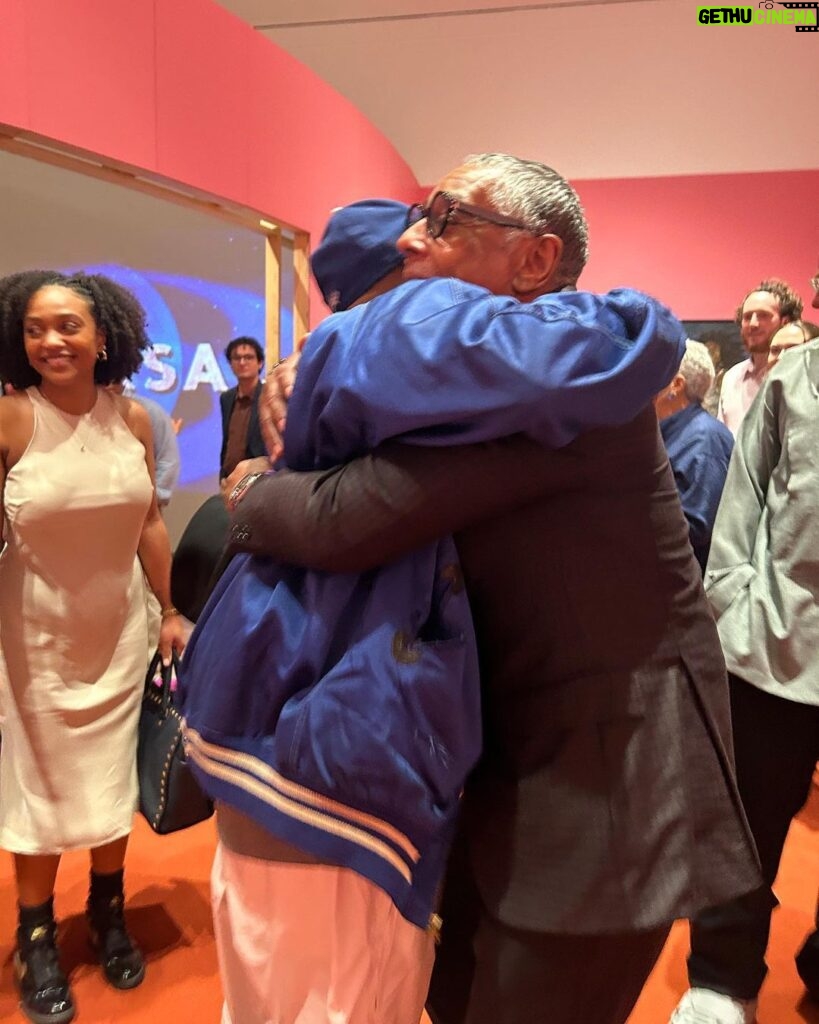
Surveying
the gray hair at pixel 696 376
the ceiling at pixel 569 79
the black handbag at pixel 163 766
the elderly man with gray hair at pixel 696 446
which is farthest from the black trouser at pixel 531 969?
the ceiling at pixel 569 79

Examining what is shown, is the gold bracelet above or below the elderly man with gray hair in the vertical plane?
above

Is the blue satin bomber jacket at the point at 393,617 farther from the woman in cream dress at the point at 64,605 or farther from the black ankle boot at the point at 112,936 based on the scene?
the black ankle boot at the point at 112,936

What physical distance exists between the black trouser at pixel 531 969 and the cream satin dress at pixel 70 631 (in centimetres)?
128

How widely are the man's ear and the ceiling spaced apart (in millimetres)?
6220

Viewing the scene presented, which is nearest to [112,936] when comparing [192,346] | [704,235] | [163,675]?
[163,675]

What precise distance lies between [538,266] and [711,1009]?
170 centimetres

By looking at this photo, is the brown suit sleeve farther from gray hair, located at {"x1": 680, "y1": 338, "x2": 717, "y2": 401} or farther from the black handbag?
gray hair, located at {"x1": 680, "y1": 338, "x2": 717, "y2": 401}

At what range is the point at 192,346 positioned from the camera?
6.36 m

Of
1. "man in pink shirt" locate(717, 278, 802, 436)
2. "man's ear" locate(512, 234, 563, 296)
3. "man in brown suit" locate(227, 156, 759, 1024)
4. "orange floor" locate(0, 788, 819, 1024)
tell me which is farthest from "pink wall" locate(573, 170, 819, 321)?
"man in brown suit" locate(227, 156, 759, 1024)

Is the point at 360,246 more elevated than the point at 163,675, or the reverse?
the point at 360,246

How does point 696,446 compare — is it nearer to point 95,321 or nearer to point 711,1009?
point 711,1009

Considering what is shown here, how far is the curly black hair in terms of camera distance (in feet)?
6.62

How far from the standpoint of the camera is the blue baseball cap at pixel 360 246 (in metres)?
1.09

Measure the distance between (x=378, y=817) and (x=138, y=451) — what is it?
148 cm
